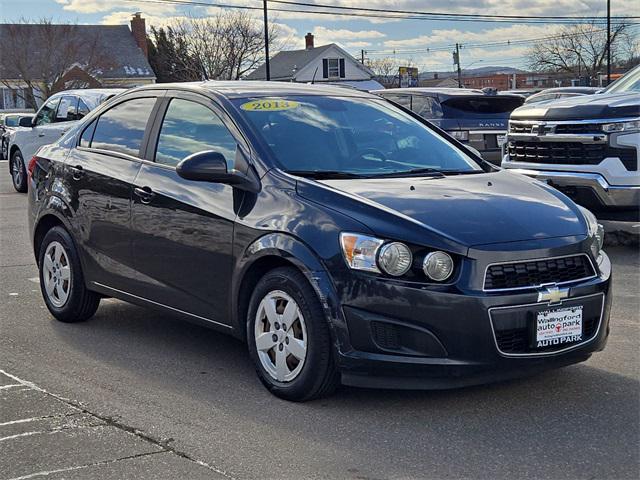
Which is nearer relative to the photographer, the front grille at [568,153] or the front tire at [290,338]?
the front tire at [290,338]

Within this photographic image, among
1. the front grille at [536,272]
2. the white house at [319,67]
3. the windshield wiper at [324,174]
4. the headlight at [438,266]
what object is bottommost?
the front grille at [536,272]

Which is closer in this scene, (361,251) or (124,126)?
(361,251)

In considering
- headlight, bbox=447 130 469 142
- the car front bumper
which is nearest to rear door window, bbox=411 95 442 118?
headlight, bbox=447 130 469 142

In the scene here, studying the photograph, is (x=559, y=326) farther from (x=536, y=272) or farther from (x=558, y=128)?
(x=558, y=128)

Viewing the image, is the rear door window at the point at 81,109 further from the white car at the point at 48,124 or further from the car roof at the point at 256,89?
the car roof at the point at 256,89

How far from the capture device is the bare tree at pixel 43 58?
192ft

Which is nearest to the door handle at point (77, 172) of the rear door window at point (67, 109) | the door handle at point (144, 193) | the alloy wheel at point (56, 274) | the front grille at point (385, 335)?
the alloy wheel at point (56, 274)

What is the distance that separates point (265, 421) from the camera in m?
4.82

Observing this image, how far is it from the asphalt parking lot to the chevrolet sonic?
243mm

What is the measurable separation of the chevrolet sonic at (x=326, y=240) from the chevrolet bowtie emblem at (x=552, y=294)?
0.01m

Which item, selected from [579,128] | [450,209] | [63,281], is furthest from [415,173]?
[579,128]

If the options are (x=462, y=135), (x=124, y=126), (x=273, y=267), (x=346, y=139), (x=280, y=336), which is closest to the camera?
(x=280, y=336)

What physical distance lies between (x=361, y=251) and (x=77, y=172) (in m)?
2.88

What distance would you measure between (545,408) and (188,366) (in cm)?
215
